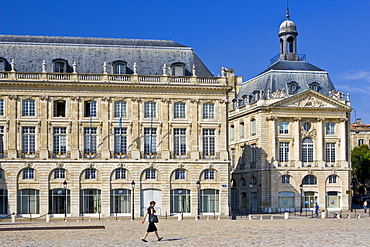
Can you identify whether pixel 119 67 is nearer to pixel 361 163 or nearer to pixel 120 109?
pixel 120 109

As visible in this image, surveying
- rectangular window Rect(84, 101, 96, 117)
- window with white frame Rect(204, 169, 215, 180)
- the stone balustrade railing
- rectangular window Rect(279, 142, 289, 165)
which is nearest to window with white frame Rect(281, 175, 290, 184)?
rectangular window Rect(279, 142, 289, 165)

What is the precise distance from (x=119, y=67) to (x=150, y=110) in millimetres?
5106

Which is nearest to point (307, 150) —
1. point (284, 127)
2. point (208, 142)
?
point (284, 127)

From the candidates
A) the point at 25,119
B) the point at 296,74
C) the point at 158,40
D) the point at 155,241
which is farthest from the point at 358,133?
the point at 155,241

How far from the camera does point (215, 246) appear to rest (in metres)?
32.3

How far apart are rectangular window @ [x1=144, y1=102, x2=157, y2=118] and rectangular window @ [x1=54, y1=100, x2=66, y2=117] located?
300 inches

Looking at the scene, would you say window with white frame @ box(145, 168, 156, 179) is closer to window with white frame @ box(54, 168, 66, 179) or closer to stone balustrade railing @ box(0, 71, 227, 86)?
window with white frame @ box(54, 168, 66, 179)

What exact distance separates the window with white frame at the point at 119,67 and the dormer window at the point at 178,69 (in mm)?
4685

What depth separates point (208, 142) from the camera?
233 feet

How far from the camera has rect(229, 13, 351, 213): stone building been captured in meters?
84.1

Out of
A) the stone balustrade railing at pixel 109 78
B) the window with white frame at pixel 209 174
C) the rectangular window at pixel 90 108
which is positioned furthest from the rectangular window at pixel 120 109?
the window with white frame at pixel 209 174

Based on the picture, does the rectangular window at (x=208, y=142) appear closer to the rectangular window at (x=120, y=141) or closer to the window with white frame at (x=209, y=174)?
the window with white frame at (x=209, y=174)

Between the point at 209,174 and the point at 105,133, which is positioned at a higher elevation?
the point at 105,133

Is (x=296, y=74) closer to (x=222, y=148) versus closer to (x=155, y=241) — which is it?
(x=222, y=148)
